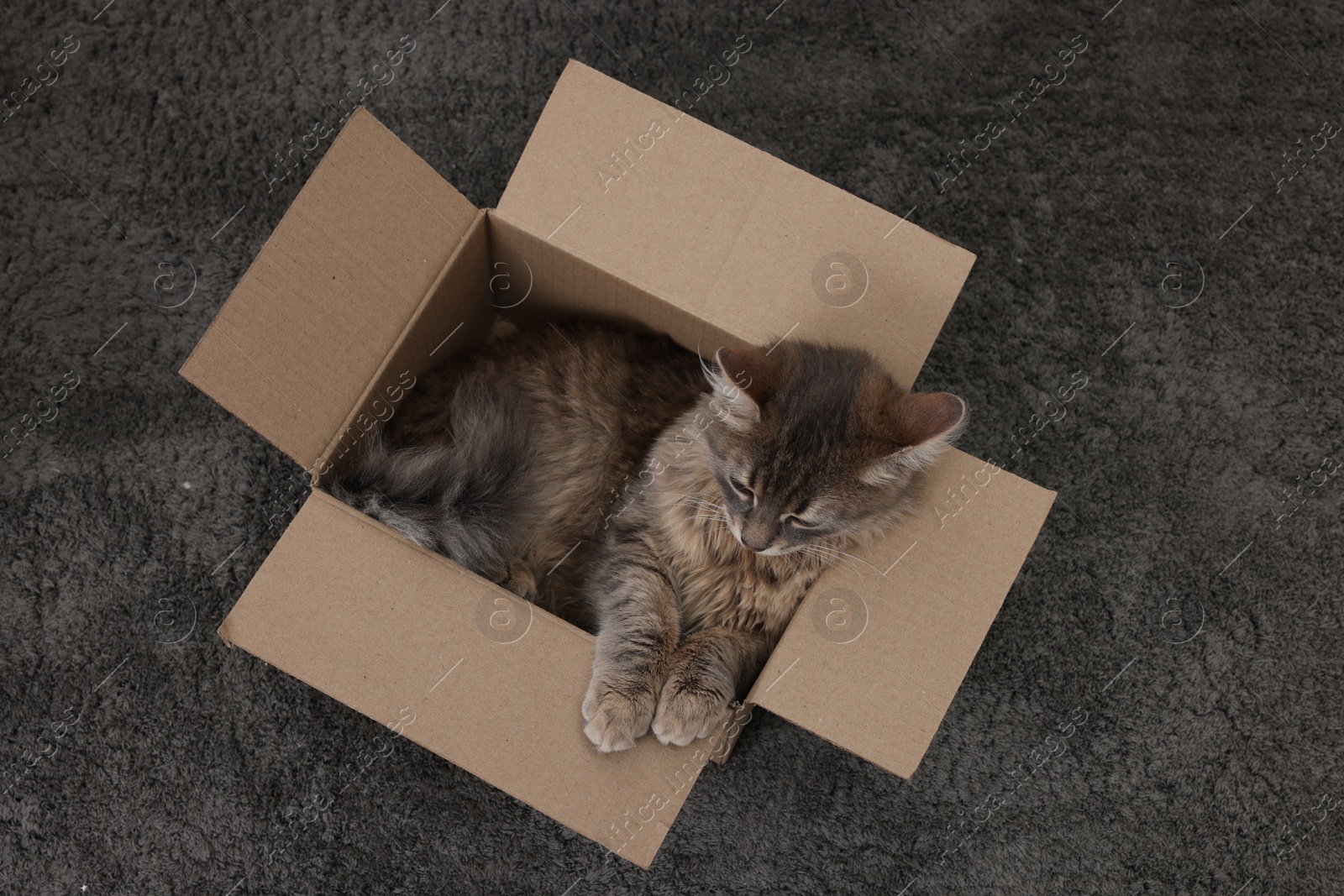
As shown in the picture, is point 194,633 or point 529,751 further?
point 194,633

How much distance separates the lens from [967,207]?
211cm

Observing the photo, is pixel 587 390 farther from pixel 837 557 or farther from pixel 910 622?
pixel 910 622


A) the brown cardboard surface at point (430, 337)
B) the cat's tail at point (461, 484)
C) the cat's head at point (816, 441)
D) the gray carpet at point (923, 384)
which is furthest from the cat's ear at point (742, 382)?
the gray carpet at point (923, 384)

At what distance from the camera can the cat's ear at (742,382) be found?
1273 mm

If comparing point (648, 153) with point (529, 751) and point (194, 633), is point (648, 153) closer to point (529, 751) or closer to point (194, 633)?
point (529, 751)

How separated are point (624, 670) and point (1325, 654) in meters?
1.71

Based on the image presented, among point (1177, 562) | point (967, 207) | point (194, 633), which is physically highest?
point (967, 207)

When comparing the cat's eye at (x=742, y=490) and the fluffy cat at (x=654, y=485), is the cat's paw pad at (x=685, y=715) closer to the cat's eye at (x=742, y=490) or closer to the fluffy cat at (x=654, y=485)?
the fluffy cat at (x=654, y=485)

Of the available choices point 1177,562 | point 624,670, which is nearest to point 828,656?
point 624,670

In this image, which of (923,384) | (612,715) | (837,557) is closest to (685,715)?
(612,715)

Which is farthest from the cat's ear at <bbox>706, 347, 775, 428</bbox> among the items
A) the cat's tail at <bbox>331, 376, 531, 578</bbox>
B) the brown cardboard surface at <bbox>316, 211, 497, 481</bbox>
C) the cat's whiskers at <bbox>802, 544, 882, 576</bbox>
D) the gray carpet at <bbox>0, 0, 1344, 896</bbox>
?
the gray carpet at <bbox>0, 0, 1344, 896</bbox>

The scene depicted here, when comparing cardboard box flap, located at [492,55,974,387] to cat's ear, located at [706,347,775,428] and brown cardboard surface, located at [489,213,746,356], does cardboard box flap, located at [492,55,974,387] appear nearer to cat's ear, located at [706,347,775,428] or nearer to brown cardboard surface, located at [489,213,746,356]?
brown cardboard surface, located at [489,213,746,356]

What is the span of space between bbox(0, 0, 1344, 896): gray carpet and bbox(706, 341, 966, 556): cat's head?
2.37ft

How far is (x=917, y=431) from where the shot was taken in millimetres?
1253
